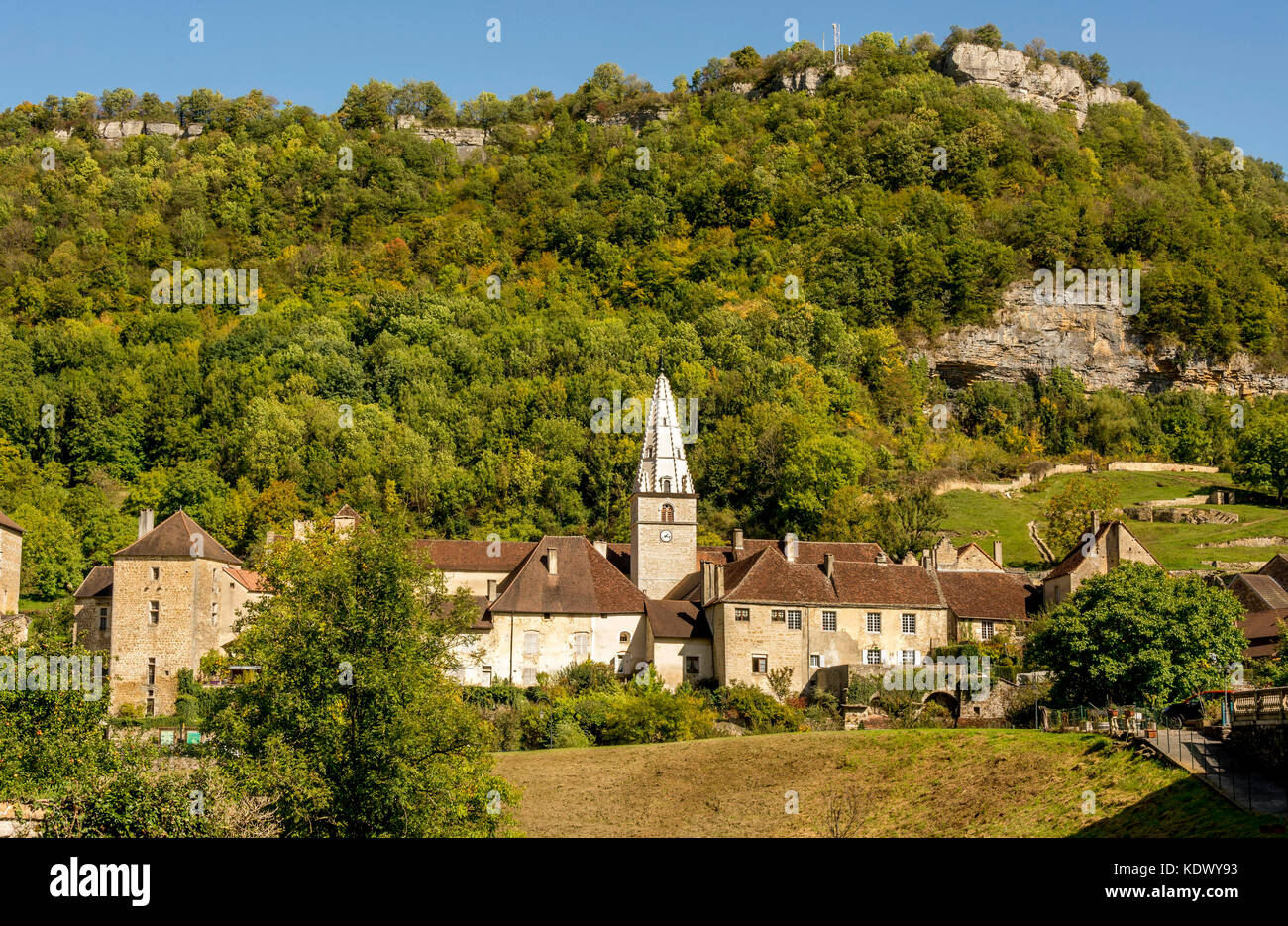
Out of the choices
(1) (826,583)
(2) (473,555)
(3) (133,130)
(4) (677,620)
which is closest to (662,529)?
(4) (677,620)

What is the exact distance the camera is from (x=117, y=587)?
188 feet

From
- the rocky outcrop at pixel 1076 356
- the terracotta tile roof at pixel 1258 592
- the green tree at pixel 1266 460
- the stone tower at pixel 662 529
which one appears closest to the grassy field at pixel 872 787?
the stone tower at pixel 662 529

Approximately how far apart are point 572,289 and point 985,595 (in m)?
→ 63.1

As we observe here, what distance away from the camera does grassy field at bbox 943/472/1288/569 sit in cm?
7425

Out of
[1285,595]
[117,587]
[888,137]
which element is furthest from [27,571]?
[888,137]

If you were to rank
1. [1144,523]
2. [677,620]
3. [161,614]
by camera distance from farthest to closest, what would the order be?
[1144,523]
[677,620]
[161,614]

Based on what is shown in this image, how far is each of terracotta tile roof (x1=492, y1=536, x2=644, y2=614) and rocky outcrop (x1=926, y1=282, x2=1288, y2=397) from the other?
196ft

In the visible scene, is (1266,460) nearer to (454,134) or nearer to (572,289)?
(572,289)

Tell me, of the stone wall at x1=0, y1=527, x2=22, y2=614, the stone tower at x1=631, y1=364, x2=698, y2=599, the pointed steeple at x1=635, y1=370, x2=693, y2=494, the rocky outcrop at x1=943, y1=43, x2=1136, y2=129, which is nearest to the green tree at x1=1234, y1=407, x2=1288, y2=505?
the pointed steeple at x1=635, y1=370, x2=693, y2=494

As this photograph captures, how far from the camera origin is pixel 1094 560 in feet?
204

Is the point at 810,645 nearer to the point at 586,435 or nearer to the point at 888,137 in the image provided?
the point at 586,435

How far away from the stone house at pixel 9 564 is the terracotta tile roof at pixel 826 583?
36132mm

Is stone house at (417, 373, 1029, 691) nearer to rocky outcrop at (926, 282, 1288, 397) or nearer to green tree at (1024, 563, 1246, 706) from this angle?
green tree at (1024, 563, 1246, 706)
